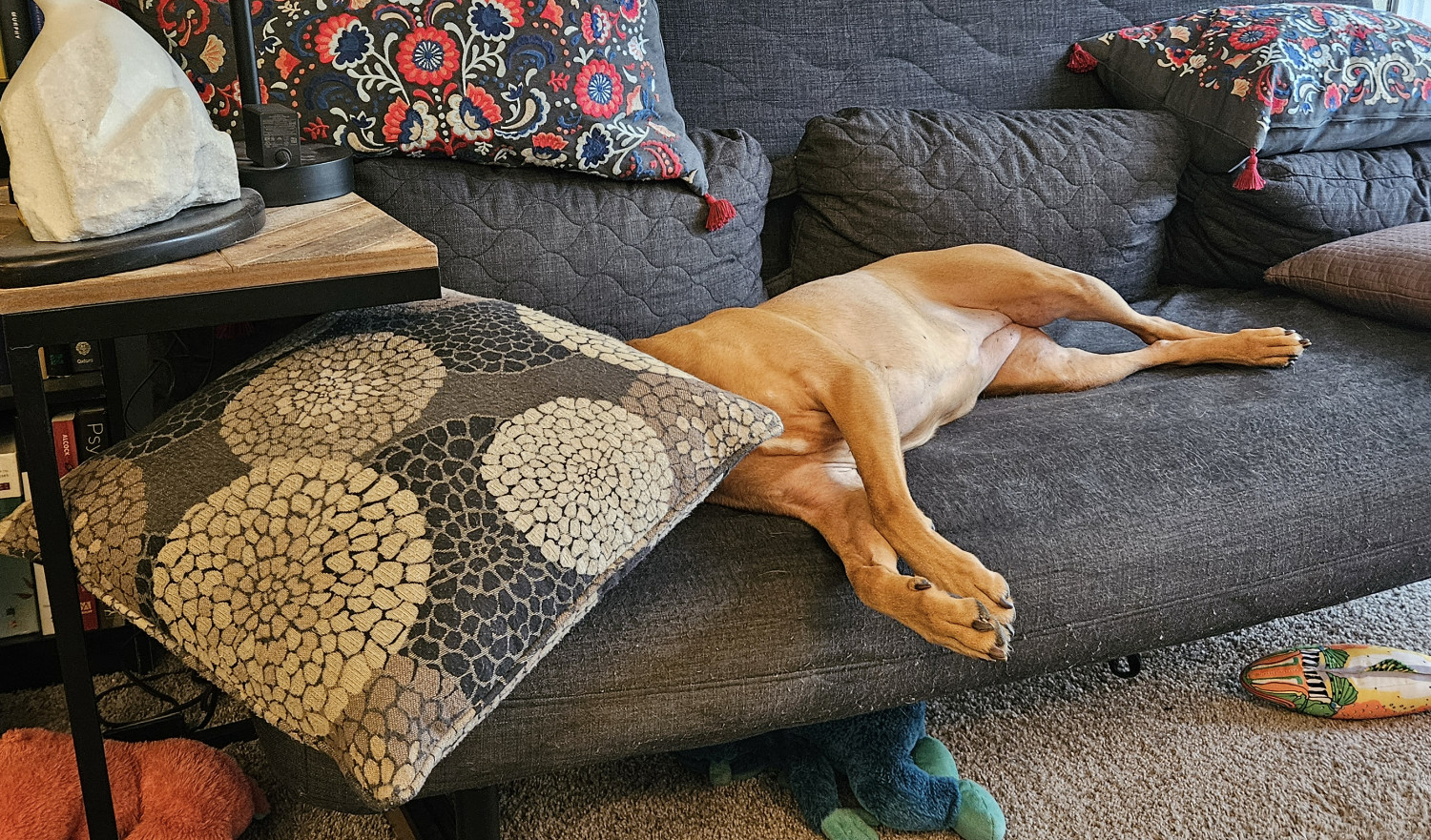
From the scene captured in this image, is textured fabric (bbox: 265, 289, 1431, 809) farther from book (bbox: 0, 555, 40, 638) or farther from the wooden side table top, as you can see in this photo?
book (bbox: 0, 555, 40, 638)

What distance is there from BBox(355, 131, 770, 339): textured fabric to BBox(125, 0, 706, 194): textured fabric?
0.04 m

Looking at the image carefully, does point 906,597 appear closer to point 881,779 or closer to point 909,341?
point 881,779

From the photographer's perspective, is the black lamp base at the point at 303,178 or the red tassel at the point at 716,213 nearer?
the black lamp base at the point at 303,178

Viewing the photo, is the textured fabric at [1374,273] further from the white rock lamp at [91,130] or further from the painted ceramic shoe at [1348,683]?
the white rock lamp at [91,130]

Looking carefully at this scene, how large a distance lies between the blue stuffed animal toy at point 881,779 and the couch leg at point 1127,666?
1.35ft

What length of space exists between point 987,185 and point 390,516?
4.41 ft

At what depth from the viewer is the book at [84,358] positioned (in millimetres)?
1624

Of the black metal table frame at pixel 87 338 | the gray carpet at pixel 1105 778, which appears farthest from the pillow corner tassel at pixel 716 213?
the gray carpet at pixel 1105 778

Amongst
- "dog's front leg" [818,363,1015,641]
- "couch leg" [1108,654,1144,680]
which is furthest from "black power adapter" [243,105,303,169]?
"couch leg" [1108,654,1144,680]

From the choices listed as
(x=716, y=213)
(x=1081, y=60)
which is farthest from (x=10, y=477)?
(x=1081, y=60)

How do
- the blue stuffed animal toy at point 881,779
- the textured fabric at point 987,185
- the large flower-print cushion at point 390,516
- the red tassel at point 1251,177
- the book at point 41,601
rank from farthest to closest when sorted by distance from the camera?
the red tassel at point 1251,177
the textured fabric at point 987,185
the book at point 41,601
the blue stuffed animal toy at point 881,779
the large flower-print cushion at point 390,516

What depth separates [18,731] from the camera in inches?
55.2

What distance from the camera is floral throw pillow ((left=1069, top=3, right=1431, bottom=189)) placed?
206cm

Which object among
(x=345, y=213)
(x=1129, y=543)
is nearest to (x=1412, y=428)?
(x=1129, y=543)
